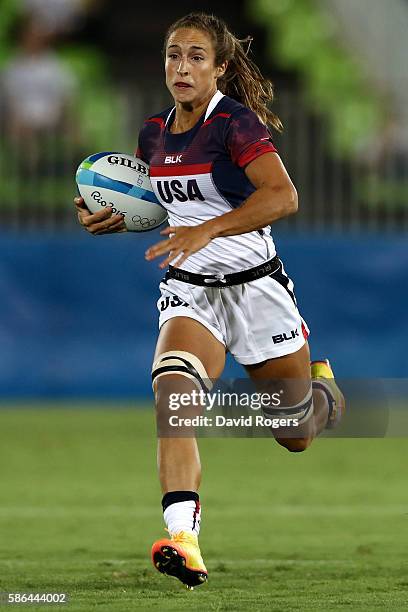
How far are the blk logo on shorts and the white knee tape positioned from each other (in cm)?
66

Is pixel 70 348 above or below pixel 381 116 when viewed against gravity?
below

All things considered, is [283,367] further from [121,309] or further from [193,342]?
[121,309]

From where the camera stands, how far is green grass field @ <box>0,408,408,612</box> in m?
5.87

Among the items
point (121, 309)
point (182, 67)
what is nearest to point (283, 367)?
point (182, 67)

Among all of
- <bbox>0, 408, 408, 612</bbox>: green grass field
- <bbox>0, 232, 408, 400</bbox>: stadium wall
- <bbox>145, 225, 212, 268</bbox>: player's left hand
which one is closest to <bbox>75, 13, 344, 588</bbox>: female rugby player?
<bbox>145, 225, 212, 268</bbox>: player's left hand

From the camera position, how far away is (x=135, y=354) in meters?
13.6

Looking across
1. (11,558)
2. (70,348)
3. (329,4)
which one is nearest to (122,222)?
(11,558)

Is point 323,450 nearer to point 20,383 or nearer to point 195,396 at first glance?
point 20,383

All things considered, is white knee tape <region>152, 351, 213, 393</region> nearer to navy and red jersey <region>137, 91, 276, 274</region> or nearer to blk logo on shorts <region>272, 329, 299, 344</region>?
navy and red jersey <region>137, 91, 276, 274</region>

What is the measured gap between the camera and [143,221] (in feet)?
21.5

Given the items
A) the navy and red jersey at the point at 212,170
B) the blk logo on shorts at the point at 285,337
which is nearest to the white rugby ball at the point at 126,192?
the navy and red jersey at the point at 212,170

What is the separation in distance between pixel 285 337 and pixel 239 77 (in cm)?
124

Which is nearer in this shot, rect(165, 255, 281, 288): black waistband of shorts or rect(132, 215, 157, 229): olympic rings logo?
rect(165, 255, 281, 288): black waistband of shorts

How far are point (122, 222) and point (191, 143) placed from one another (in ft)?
1.96
